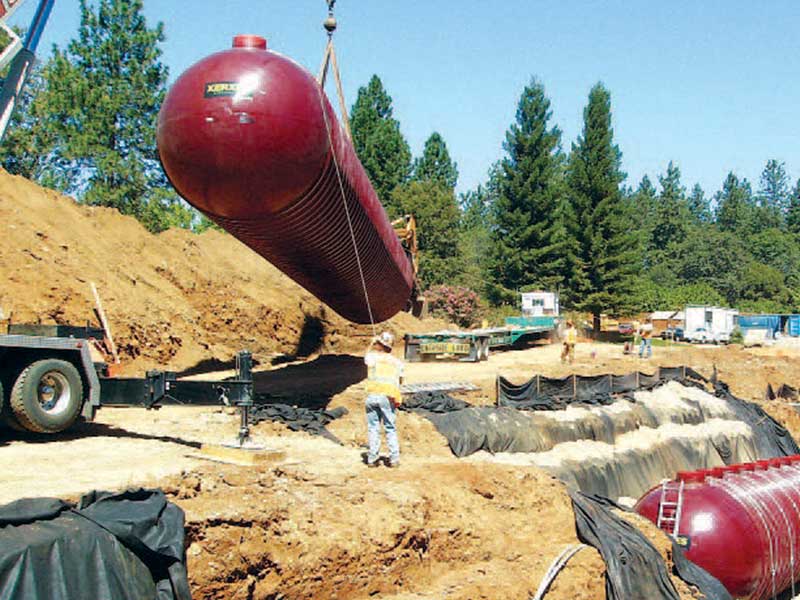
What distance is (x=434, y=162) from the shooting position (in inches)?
2852

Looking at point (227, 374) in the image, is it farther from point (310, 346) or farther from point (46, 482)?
point (46, 482)

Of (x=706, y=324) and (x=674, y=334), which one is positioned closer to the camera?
(x=706, y=324)

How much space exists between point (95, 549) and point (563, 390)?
15.1 m

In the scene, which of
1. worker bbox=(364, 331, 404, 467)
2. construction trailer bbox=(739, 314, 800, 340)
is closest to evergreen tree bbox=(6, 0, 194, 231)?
worker bbox=(364, 331, 404, 467)

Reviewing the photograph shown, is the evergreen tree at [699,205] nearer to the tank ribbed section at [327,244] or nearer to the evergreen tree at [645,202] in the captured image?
the evergreen tree at [645,202]

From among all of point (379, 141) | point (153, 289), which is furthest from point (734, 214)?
point (153, 289)

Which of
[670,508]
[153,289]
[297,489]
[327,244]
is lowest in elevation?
[670,508]

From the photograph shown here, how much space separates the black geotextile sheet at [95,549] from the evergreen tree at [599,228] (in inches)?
1913

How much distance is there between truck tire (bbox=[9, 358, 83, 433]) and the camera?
9516mm

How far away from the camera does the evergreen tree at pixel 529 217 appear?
5628 centimetres

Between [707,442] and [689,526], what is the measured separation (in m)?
9.05

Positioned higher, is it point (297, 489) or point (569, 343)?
point (569, 343)

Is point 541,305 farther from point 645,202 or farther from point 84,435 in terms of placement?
point 645,202

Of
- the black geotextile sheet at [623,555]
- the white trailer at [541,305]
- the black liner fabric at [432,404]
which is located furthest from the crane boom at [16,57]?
the white trailer at [541,305]
